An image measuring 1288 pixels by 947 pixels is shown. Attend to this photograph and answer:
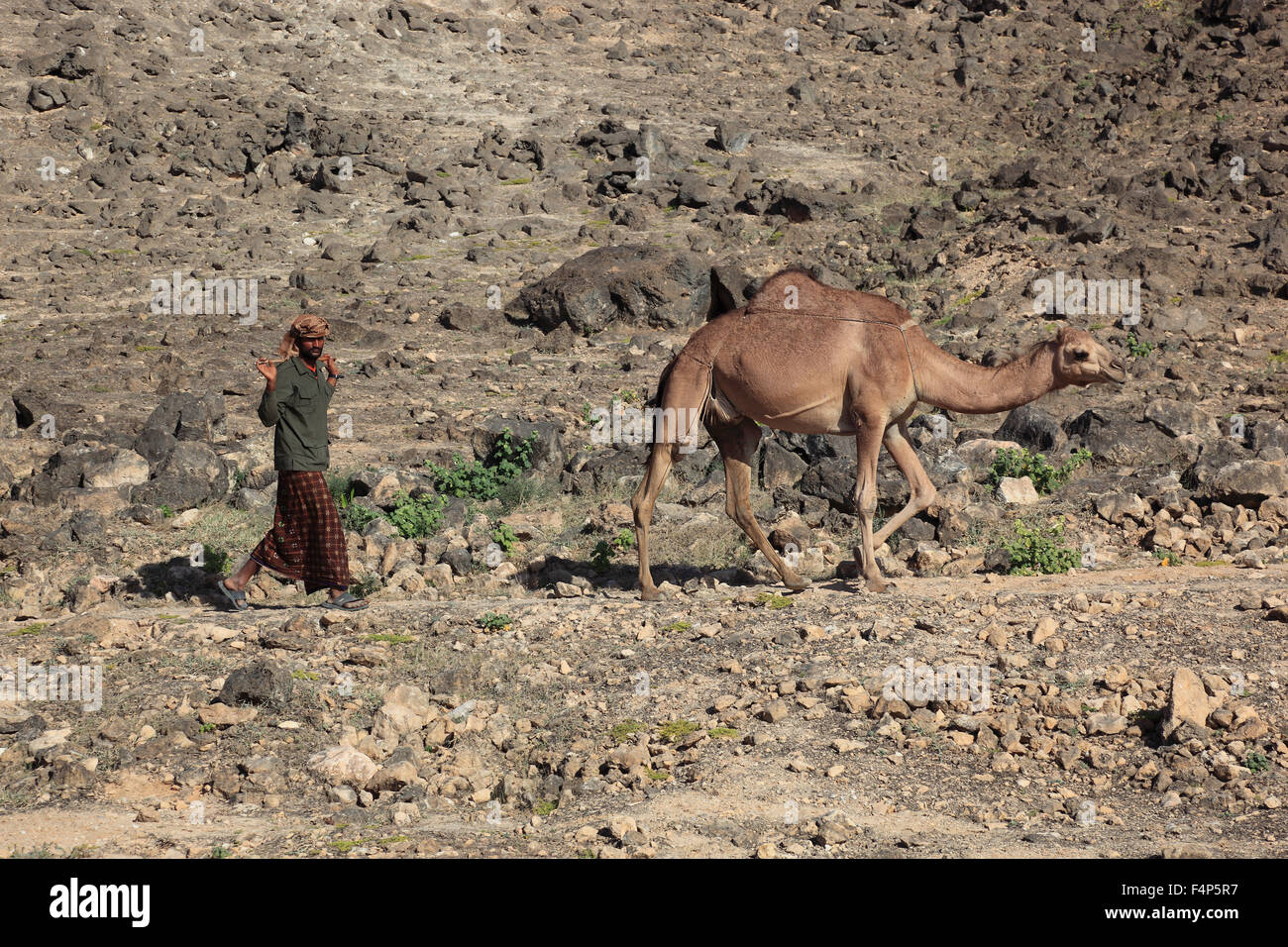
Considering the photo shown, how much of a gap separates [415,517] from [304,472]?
2386mm

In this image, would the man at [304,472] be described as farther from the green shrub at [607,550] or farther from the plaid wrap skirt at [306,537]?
the green shrub at [607,550]

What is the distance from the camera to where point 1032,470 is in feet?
40.1

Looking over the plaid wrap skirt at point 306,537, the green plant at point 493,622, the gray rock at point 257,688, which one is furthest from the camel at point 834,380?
the gray rock at point 257,688

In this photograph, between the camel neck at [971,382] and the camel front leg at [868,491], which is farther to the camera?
the camel front leg at [868,491]

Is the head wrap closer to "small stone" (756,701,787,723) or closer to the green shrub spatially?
the green shrub

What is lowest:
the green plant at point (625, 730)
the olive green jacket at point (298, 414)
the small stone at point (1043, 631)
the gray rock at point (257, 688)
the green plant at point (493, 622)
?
the green plant at point (625, 730)

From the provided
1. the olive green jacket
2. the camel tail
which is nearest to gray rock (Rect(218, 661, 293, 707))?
the olive green jacket

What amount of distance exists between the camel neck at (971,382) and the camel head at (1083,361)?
0.66ft

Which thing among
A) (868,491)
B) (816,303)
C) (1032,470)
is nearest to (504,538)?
(868,491)

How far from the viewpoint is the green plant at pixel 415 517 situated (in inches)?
439

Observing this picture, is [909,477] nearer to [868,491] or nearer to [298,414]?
[868,491]

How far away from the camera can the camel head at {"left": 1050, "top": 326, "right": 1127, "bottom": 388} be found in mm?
8734

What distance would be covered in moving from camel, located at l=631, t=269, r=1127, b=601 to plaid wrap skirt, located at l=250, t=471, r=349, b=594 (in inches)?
85.2

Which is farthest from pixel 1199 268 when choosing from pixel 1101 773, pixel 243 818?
pixel 243 818
